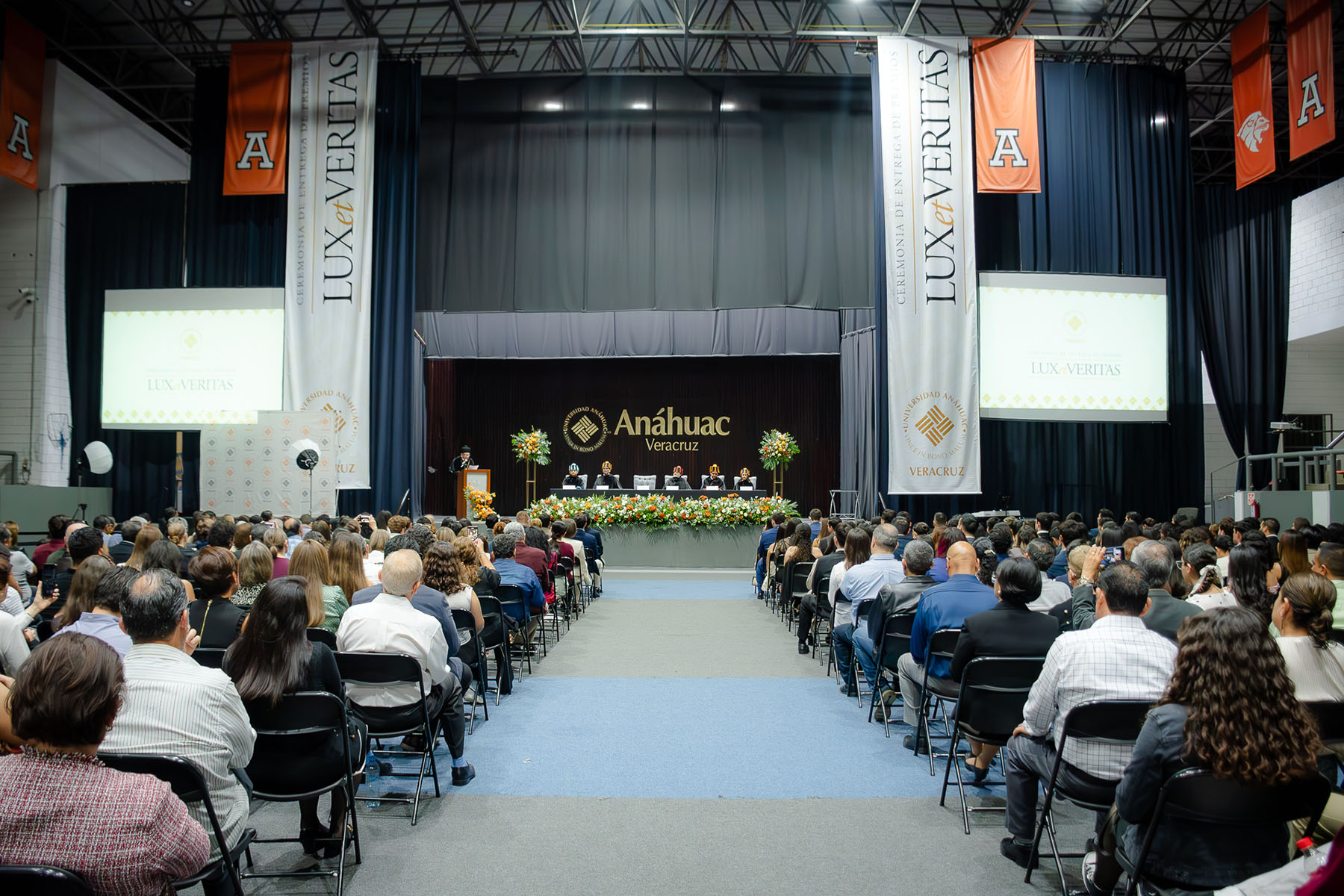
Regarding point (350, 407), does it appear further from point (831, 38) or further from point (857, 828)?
point (857, 828)

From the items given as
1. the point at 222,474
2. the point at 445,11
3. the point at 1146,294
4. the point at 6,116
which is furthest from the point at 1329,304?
the point at 6,116

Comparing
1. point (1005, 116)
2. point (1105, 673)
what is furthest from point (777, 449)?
point (1105, 673)

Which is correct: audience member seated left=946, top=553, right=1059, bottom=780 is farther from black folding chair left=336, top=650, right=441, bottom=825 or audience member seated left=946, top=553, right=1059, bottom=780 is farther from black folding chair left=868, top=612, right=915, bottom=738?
black folding chair left=336, top=650, right=441, bottom=825

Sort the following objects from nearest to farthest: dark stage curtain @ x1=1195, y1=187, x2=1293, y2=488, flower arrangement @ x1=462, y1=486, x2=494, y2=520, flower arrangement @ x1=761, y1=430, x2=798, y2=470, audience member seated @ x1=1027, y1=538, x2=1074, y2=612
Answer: audience member seated @ x1=1027, y1=538, x2=1074, y2=612 < flower arrangement @ x1=462, y1=486, x2=494, y2=520 < dark stage curtain @ x1=1195, y1=187, x2=1293, y2=488 < flower arrangement @ x1=761, y1=430, x2=798, y2=470

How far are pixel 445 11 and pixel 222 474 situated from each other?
8455 mm

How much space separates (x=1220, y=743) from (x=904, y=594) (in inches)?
107

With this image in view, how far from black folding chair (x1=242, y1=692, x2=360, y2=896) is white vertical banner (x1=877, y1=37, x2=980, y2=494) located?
10.4 meters

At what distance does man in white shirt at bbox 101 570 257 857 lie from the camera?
228 cm

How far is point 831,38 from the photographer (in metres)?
14.0

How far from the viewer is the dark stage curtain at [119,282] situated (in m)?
14.8

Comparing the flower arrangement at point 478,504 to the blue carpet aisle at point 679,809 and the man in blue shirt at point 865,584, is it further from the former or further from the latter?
the man in blue shirt at point 865,584

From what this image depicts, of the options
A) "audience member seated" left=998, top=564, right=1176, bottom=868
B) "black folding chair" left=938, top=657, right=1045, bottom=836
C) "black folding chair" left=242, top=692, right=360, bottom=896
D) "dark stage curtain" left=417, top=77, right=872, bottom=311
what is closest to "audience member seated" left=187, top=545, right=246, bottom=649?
"black folding chair" left=242, top=692, right=360, bottom=896

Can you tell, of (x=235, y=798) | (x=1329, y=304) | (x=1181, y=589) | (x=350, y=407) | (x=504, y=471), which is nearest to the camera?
(x=235, y=798)

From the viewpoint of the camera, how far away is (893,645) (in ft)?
15.9
